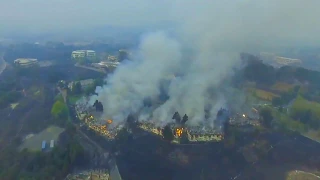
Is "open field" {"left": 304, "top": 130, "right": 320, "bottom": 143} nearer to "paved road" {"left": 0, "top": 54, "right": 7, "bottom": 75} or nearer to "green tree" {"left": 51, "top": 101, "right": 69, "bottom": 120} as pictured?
"green tree" {"left": 51, "top": 101, "right": 69, "bottom": 120}

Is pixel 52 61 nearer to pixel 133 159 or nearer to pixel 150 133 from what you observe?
pixel 150 133

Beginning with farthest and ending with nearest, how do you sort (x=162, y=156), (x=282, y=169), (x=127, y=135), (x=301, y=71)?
(x=301, y=71)
(x=127, y=135)
(x=162, y=156)
(x=282, y=169)

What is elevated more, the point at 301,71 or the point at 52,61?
the point at 301,71

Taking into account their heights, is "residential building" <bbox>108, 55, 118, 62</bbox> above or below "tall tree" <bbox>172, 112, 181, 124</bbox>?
above

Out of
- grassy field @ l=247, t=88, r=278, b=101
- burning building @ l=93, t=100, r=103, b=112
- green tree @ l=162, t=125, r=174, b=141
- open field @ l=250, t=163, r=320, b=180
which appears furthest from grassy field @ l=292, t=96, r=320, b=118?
burning building @ l=93, t=100, r=103, b=112

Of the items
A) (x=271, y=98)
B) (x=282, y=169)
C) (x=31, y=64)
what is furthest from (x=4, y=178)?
(x=31, y=64)

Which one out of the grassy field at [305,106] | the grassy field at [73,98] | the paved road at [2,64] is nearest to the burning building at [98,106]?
the grassy field at [73,98]

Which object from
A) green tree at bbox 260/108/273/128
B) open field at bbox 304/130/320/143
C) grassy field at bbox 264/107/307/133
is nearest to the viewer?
open field at bbox 304/130/320/143
